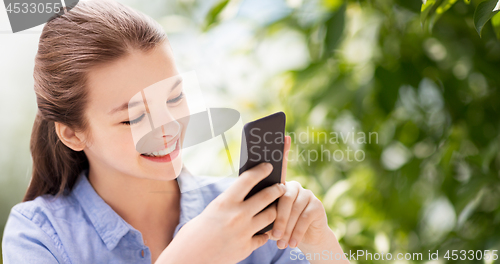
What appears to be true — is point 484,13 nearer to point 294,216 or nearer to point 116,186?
point 294,216

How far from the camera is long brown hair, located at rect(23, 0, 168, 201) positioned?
1.26 ft

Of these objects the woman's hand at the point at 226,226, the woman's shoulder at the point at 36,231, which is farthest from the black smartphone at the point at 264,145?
the woman's shoulder at the point at 36,231

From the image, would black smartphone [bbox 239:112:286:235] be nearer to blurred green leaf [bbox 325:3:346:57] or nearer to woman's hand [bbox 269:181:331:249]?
woman's hand [bbox 269:181:331:249]

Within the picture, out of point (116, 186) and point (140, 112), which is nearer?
point (140, 112)

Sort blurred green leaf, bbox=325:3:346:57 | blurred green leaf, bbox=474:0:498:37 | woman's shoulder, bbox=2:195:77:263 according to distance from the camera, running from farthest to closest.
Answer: blurred green leaf, bbox=325:3:346:57
woman's shoulder, bbox=2:195:77:263
blurred green leaf, bbox=474:0:498:37

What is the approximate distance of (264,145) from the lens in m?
0.34

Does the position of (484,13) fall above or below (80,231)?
above

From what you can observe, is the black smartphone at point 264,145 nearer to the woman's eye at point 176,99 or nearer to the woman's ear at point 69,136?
the woman's eye at point 176,99

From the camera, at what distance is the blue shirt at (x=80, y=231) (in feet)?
1.40

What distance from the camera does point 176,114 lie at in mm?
378

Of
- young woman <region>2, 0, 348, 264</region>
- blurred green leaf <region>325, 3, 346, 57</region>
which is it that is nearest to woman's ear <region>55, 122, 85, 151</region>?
young woman <region>2, 0, 348, 264</region>

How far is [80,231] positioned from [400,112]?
0.50 meters

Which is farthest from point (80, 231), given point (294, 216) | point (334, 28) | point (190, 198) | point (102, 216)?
point (334, 28)

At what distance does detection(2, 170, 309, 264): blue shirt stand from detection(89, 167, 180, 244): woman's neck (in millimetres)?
16
